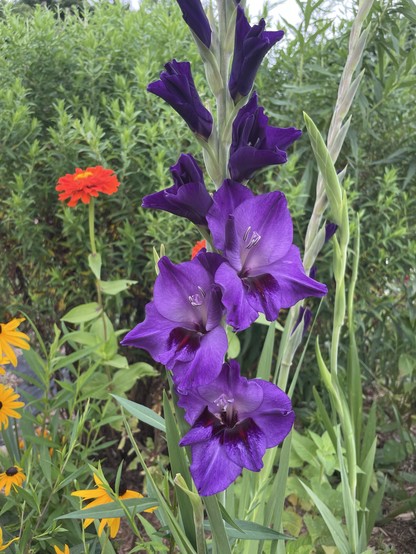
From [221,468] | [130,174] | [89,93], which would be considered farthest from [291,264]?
[89,93]

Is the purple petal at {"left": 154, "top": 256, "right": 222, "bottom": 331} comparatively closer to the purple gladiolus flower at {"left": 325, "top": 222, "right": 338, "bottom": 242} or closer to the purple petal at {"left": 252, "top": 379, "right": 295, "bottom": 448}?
the purple petal at {"left": 252, "top": 379, "right": 295, "bottom": 448}

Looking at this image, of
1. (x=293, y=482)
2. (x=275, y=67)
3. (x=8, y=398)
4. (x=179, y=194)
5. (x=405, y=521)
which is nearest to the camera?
(x=179, y=194)

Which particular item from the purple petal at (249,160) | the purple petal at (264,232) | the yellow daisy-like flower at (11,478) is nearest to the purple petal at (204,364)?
the purple petal at (264,232)

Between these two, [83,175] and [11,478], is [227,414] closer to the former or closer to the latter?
[11,478]

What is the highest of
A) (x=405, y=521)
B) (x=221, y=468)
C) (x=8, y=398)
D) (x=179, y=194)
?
(x=179, y=194)

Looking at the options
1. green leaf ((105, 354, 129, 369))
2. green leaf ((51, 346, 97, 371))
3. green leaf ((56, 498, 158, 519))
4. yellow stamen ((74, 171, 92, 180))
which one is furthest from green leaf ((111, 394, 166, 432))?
yellow stamen ((74, 171, 92, 180))

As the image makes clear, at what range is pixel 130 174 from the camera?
2.17 metres

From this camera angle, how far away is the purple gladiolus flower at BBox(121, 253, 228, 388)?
65cm

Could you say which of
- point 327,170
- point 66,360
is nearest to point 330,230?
point 327,170

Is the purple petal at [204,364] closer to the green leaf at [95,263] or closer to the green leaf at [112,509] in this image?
the green leaf at [112,509]

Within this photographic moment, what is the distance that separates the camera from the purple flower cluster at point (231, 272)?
0.66 m

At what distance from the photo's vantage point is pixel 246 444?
2.27ft

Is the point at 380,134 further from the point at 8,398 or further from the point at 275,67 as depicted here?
the point at 8,398

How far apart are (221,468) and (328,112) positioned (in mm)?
1798
